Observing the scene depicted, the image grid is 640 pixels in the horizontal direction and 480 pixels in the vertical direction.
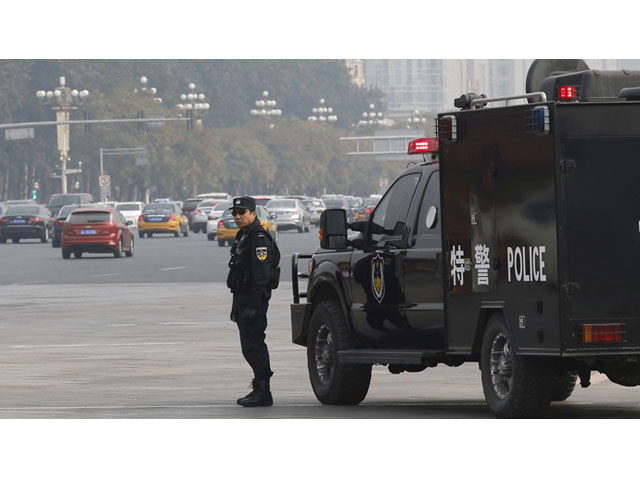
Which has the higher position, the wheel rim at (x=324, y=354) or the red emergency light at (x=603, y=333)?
the red emergency light at (x=603, y=333)

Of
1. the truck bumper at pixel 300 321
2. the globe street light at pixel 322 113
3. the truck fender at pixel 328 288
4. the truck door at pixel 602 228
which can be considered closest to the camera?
the truck door at pixel 602 228

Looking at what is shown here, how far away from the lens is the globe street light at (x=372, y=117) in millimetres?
184312

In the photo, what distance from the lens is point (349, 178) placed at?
164000mm

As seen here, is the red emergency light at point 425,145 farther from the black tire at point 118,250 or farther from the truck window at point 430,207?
the black tire at point 118,250

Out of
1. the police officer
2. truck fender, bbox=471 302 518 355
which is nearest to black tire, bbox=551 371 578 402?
truck fender, bbox=471 302 518 355

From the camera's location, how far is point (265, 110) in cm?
16200

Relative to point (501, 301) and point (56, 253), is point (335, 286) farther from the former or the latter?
point (56, 253)

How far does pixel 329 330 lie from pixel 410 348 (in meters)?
1.13

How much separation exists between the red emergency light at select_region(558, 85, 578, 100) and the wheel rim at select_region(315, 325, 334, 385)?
12.3 feet

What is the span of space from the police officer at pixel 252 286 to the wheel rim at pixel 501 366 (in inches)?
95.4

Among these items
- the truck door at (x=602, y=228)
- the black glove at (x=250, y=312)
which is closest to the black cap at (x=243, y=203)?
the black glove at (x=250, y=312)

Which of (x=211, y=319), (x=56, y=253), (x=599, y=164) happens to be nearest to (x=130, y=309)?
(x=211, y=319)
